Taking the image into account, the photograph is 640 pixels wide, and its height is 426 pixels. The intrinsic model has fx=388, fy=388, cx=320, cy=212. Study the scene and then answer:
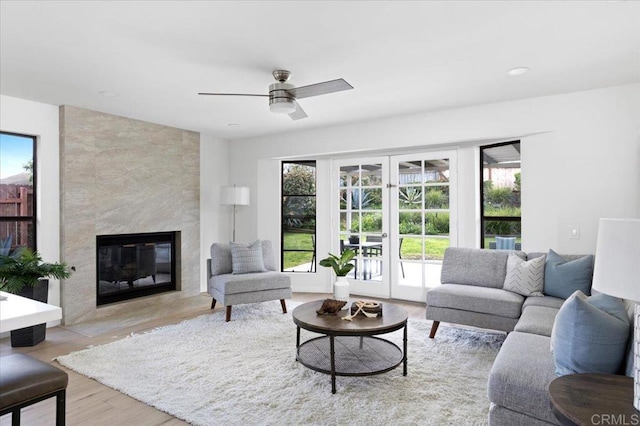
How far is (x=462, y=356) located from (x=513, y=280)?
92 cm

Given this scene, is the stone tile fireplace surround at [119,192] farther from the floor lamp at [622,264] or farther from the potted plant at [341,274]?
the floor lamp at [622,264]

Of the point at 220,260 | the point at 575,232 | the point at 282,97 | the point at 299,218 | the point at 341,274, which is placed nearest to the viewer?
the point at 282,97

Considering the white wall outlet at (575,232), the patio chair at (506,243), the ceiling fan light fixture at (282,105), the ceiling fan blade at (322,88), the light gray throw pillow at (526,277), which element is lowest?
the light gray throw pillow at (526,277)

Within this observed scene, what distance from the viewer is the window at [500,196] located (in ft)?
15.0

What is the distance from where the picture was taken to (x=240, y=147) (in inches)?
252

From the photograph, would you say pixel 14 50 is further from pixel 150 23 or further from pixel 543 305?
pixel 543 305

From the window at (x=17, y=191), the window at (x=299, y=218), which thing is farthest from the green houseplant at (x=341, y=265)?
the window at (x=17, y=191)

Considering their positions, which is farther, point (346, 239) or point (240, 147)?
point (240, 147)

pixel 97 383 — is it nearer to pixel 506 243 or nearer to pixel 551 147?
pixel 506 243

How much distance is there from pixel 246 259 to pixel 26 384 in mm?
3088

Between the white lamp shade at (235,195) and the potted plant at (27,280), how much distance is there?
2.35 meters

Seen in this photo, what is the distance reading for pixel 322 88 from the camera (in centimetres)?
288

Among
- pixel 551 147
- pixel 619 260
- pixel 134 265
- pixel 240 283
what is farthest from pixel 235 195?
pixel 619 260

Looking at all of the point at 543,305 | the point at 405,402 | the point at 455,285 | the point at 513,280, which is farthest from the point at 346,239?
the point at 405,402
